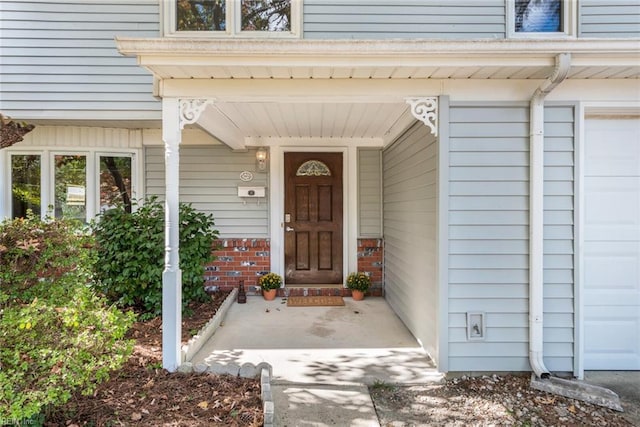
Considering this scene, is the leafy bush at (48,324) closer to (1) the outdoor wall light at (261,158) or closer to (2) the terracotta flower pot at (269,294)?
(2) the terracotta flower pot at (269,294)

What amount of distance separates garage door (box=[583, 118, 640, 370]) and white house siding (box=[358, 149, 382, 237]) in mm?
2555

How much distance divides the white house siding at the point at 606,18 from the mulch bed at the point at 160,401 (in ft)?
15.7

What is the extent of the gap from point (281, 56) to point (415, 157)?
1.67 metres

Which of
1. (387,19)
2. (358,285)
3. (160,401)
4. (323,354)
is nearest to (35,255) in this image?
(160,401)

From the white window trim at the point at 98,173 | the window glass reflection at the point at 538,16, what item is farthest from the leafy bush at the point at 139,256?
the window glass reflection at the point at 538,16

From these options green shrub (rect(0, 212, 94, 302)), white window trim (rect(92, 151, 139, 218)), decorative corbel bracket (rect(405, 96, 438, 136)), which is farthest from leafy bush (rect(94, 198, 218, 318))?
decorative corbel bracket (rect(405, 96, 438, 136))

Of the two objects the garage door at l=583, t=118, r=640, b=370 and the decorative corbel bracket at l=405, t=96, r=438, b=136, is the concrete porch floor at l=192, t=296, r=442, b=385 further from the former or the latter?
the decorative corbel bracket at l=405, t=96, r=438, b=136

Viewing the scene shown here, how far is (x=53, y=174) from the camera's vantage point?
15.2 feet

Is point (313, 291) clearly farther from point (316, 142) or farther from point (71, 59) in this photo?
point (71, 59)

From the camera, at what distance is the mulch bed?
80.9 inches

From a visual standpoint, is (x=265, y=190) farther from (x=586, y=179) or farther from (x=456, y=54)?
(x=586, y=179)

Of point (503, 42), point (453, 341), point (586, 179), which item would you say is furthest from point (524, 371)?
point (503, 42)

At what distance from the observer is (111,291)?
3795mm

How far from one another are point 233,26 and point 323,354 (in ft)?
11.8
